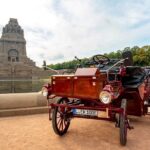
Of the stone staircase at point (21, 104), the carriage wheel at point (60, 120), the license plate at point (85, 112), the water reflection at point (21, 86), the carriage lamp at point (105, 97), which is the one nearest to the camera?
the carriage lamp at point (105, 97)

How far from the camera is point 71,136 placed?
4488 millimetres

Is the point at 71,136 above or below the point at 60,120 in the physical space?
below

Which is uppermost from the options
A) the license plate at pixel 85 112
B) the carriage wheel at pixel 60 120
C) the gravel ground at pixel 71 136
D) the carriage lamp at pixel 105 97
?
the carriage lamp at pixel 105 97

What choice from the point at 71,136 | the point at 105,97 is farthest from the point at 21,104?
the point at 105,97

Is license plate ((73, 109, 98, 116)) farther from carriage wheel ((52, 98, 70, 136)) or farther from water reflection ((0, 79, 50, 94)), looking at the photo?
water reflection ((0, 79, 50, 94))

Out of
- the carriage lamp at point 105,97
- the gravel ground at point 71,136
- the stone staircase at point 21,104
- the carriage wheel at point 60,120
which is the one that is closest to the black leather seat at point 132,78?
the gravel ground at point 71,136

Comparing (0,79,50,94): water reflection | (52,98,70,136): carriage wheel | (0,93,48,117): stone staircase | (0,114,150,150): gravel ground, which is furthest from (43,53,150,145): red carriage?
(0,79,50,94): water reflection

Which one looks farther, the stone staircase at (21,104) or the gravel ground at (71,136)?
the stone staircase at (21,104)

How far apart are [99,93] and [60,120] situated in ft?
4.05

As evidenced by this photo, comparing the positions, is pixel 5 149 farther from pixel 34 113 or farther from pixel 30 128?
pixel 34 113

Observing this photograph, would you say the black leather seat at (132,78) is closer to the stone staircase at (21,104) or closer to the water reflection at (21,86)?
the stone staircase at (21,104)

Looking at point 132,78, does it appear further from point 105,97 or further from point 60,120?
point 60,120

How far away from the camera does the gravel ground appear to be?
388 cm

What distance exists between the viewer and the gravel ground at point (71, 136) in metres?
3.88
